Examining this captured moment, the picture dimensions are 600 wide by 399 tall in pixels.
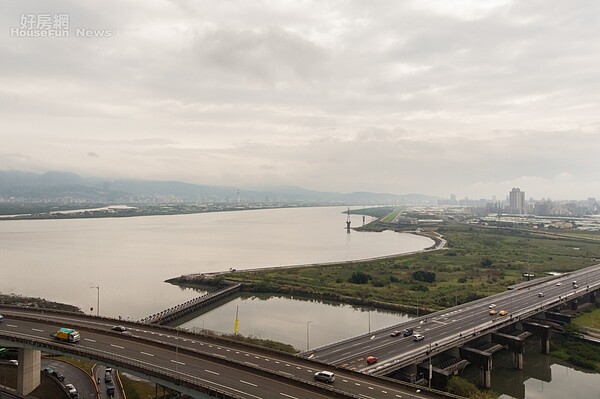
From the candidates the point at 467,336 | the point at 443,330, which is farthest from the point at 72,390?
the point at 467,336

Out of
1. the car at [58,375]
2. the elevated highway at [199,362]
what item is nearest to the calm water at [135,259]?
the car at [58,375]

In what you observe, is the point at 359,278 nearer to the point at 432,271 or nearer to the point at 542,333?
the point at 432,271

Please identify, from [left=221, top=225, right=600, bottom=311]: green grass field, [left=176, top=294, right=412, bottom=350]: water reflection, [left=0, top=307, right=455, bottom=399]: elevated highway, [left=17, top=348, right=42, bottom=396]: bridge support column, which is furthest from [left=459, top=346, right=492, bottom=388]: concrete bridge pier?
[left=17, top=348, right=42, bottom=396]: bridge support column

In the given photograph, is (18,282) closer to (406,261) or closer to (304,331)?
(304,331)

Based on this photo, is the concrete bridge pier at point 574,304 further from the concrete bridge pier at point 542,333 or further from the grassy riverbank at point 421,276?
the concrete bridge pier at point 542,333

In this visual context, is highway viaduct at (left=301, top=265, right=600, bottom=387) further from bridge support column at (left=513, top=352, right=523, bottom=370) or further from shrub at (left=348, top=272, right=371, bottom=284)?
shrub at (left=348, top=272, right=371, bottom=284)
